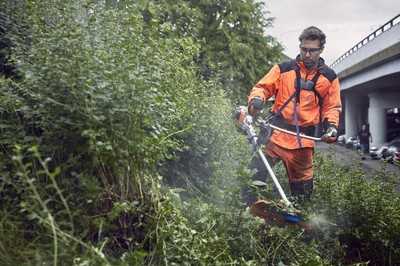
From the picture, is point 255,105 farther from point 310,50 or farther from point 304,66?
point 310,50

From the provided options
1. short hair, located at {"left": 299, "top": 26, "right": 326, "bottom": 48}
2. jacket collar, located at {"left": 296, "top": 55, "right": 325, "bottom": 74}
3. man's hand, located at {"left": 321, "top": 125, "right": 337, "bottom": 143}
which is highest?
short hair, located at {"left": 299, "top": 26, "right": 326, "bottom": 48}

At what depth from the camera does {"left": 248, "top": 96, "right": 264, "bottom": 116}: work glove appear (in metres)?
5.46

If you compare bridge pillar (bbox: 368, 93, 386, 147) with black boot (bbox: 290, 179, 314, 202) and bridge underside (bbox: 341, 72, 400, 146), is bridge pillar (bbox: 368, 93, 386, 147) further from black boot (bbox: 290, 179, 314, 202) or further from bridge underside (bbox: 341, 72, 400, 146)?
black boot (bbox: 290, 179, 314, 202)

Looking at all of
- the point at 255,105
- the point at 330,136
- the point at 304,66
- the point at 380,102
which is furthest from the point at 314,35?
the point at 380,102

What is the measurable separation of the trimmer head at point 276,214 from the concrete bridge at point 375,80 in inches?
662

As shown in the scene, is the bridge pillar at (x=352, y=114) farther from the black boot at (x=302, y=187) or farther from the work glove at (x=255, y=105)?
the work glove at (x=255, y=105)

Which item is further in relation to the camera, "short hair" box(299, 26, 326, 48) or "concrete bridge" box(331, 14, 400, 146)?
"concrete bridge" box(331, 14, 400, 146)

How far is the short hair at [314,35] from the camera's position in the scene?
221 inches

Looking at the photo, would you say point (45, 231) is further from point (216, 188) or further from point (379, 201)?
point (379, 201)

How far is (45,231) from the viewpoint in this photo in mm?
3033

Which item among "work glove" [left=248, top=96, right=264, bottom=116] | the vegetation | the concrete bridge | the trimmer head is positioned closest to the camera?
the vegetation

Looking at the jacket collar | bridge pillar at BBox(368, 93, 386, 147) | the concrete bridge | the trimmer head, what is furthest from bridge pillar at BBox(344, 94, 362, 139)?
the trimmer head

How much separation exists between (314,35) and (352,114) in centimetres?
4123

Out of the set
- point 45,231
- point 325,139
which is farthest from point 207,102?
point 45,231
